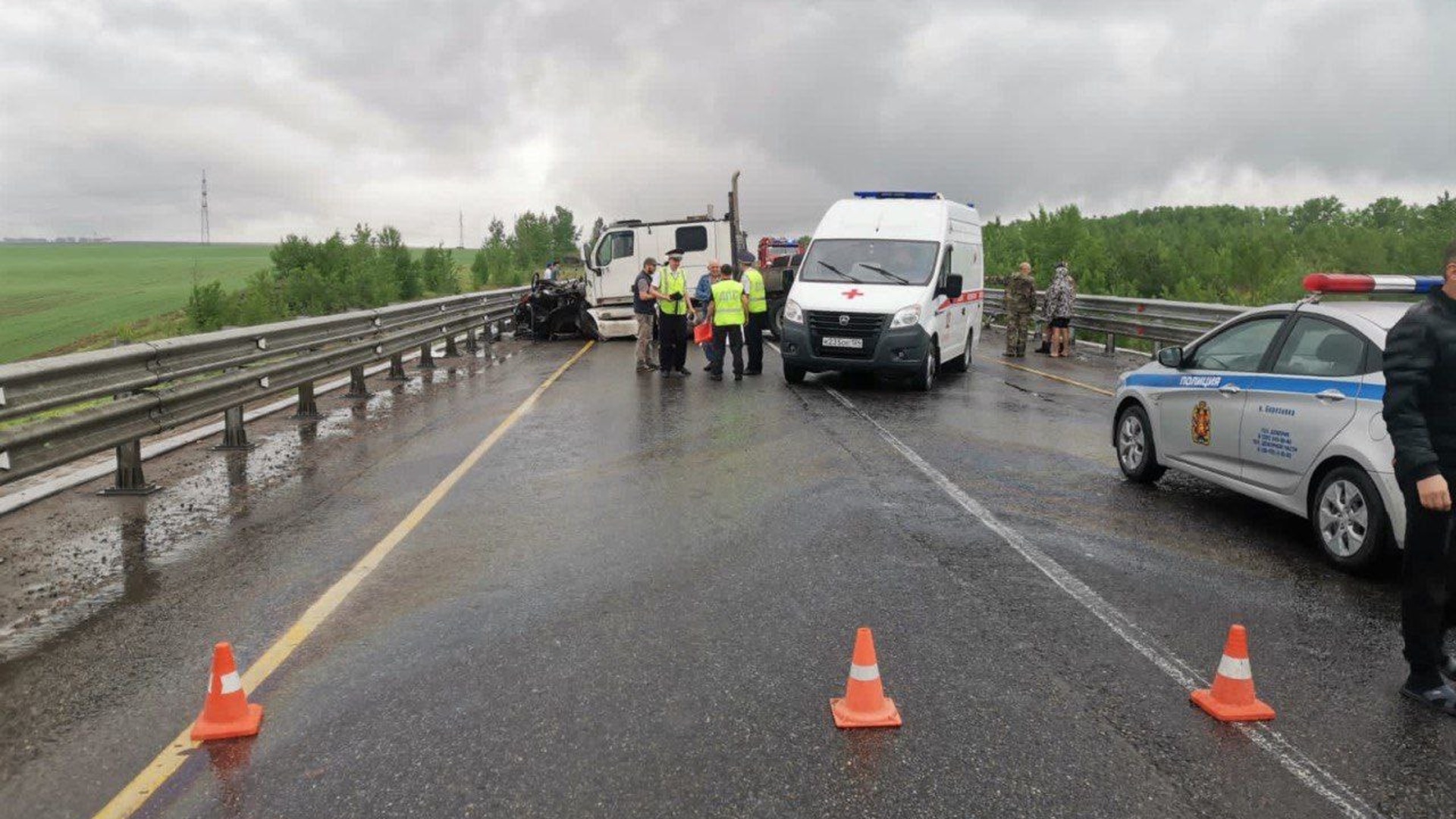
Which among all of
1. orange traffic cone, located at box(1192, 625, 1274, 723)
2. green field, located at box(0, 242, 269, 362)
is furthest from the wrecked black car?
green field, located at box(0, 242, 269, 362)

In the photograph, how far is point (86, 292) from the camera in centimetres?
10025

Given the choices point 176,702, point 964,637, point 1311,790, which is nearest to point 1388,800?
point 1311,790

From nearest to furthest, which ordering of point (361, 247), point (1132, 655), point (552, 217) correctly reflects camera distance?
1. point (1132, 655)
2. point (361, 247)
3. point (552, 217)

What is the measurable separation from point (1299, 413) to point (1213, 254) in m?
55.2

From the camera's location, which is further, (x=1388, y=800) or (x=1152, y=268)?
(x=1152, y=268)

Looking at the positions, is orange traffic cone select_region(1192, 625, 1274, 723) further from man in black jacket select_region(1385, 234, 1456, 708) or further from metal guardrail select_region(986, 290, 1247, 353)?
metal guardrail select_region(986, 290, 1247, 353)

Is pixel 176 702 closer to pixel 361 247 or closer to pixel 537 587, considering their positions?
pixel 537 587

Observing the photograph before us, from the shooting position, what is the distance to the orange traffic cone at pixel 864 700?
13.2 ft

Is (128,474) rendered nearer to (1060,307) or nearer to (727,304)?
(727,304)

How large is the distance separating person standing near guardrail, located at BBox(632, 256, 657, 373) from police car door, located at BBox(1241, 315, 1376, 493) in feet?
38.7

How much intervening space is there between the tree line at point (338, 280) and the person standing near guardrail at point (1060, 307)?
37.8 m

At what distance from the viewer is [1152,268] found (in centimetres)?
5681

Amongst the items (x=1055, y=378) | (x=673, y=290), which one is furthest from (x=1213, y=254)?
(x=673, y=290)

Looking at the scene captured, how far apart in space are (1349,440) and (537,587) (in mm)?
4777
